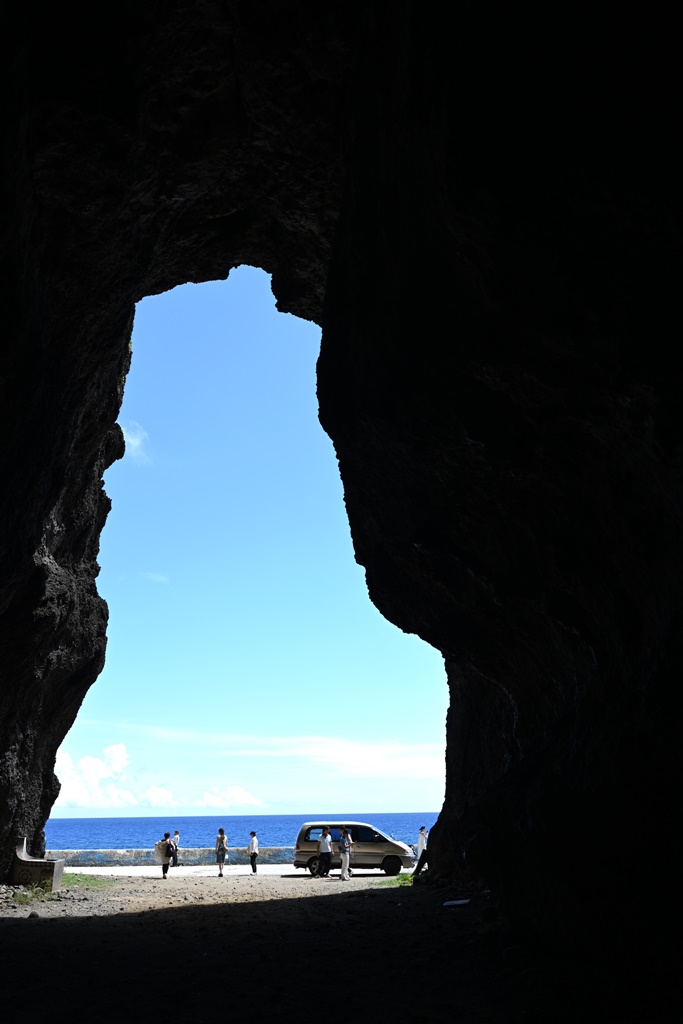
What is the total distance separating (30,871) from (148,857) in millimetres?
24468

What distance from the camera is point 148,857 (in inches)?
1590

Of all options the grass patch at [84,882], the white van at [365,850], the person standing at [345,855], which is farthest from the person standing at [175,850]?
the person standing at [345,855]

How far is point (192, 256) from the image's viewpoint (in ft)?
52.0

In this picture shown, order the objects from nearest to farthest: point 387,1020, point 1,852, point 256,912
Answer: point 387,1020 < point 256,912 < point 1,852

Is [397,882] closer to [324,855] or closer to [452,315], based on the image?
[324,855]

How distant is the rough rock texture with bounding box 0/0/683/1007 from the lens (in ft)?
20.6

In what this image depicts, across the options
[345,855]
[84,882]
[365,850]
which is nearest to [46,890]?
[84,882]

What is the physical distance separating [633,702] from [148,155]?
32.8 feet

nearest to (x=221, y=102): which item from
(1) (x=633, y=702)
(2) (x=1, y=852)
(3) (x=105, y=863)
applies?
(1) (x=633, y=702)

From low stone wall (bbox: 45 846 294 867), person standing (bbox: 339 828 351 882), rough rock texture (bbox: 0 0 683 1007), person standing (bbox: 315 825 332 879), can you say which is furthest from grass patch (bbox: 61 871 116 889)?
low stone wall (bbox: 45 846 294 867)

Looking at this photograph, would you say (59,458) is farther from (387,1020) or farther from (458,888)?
(458,888)

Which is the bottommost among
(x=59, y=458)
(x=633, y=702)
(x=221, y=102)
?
(x=633, y=702)

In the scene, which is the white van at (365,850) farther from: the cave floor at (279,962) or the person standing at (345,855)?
the cave floor at (279,962)

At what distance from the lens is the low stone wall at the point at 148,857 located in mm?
36625
